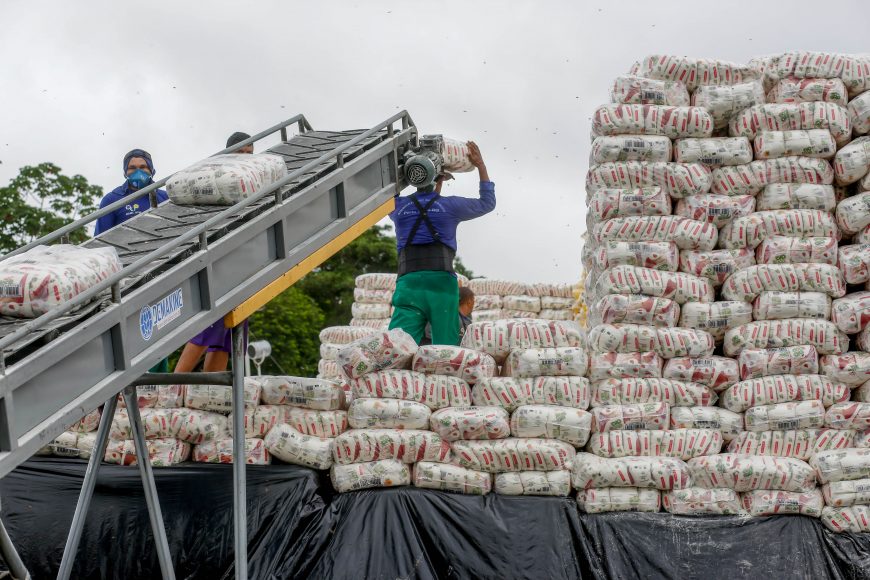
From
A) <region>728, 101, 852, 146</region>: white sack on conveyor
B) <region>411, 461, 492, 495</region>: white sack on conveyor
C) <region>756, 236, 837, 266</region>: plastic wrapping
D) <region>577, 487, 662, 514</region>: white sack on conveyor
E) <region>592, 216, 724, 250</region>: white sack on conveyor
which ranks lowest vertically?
<region>577, 487, 662, 514</region>: white sack on conveyor

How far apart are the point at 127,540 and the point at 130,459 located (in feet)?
1.59

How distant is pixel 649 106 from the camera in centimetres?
694

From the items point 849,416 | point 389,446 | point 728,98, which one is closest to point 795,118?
point 728,98

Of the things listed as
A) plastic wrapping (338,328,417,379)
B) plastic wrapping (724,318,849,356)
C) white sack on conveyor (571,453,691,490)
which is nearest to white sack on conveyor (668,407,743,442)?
white sack on conveyor (571,453,691,490)

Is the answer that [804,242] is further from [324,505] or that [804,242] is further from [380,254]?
[380,254]

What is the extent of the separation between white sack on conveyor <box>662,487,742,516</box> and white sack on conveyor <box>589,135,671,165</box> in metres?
2.14

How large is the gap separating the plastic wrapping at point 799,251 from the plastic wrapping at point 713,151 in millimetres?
594

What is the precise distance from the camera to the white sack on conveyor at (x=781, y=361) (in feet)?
21.6

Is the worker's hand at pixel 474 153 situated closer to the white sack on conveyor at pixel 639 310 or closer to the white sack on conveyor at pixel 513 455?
the white sack on conveyor at pixel 639 310

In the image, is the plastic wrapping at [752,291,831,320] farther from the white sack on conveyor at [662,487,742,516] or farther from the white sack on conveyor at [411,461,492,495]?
the white sack on conveyor at [411,461,492,495]

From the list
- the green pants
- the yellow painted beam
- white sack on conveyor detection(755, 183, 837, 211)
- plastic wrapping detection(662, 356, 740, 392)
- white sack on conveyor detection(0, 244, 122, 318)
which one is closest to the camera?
white sack on conveyor detection(0, 244, 122, 318)

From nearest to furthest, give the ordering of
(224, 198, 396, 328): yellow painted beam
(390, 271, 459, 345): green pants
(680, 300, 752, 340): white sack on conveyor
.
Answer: (224, 198, 396, 328): yellow painted beam, (680, 300, 752, 340): white sack on conveyor, (390, 271, 459, 345): green pants

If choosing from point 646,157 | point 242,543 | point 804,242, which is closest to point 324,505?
point 242,543

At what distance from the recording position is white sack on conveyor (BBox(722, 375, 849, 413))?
6574 millimetres
